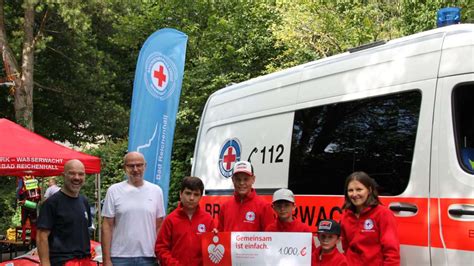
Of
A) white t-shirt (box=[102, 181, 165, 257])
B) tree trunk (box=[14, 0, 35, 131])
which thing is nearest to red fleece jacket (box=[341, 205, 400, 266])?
white t-shirt (box=[102, 181, 165, 257])

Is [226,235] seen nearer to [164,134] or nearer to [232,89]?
[232,89]

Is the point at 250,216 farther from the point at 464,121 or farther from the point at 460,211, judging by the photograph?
the point at 464,121

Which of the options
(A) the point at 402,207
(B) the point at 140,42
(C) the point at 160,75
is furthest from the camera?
(B) the point at 140,42

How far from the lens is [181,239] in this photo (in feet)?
14.8

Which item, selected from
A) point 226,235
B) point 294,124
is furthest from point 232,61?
point 226,235

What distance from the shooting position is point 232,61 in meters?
18.4

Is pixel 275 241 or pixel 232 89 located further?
pixel 232 89

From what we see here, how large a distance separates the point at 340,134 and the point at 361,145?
32 centimetres

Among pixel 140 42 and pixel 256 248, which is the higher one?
pixel 140 42

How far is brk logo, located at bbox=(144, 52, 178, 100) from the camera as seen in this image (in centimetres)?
899

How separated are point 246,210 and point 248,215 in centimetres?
5

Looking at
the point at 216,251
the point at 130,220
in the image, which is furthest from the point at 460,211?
the point at 130,220

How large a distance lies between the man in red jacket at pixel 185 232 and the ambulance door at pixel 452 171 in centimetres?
175

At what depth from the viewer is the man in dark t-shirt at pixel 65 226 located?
4559 mm
